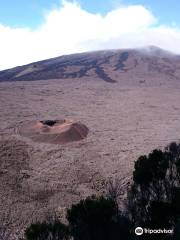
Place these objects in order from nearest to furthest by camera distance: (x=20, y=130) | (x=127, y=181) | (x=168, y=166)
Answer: (x=168, y=166), (x=127, y=181), (x=20, y=130)

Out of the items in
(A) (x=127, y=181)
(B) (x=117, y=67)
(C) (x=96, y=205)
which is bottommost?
(A) (x=127, y=181)

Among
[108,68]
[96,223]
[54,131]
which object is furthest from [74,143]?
[108,68]

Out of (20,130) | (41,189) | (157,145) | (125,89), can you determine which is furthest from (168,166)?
(125,89)

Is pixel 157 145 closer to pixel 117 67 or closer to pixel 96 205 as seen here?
pixel 96 205

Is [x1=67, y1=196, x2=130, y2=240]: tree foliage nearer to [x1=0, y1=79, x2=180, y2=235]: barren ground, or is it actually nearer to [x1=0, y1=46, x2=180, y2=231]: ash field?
[x1=0, y1=46, x2=180, y2=231]: ash field

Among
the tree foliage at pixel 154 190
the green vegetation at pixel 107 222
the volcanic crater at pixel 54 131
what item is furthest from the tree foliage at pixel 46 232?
the volcanic crater at pixel 54 131

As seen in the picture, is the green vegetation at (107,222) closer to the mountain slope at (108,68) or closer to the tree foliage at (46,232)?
the tree foliage at (46,232)
